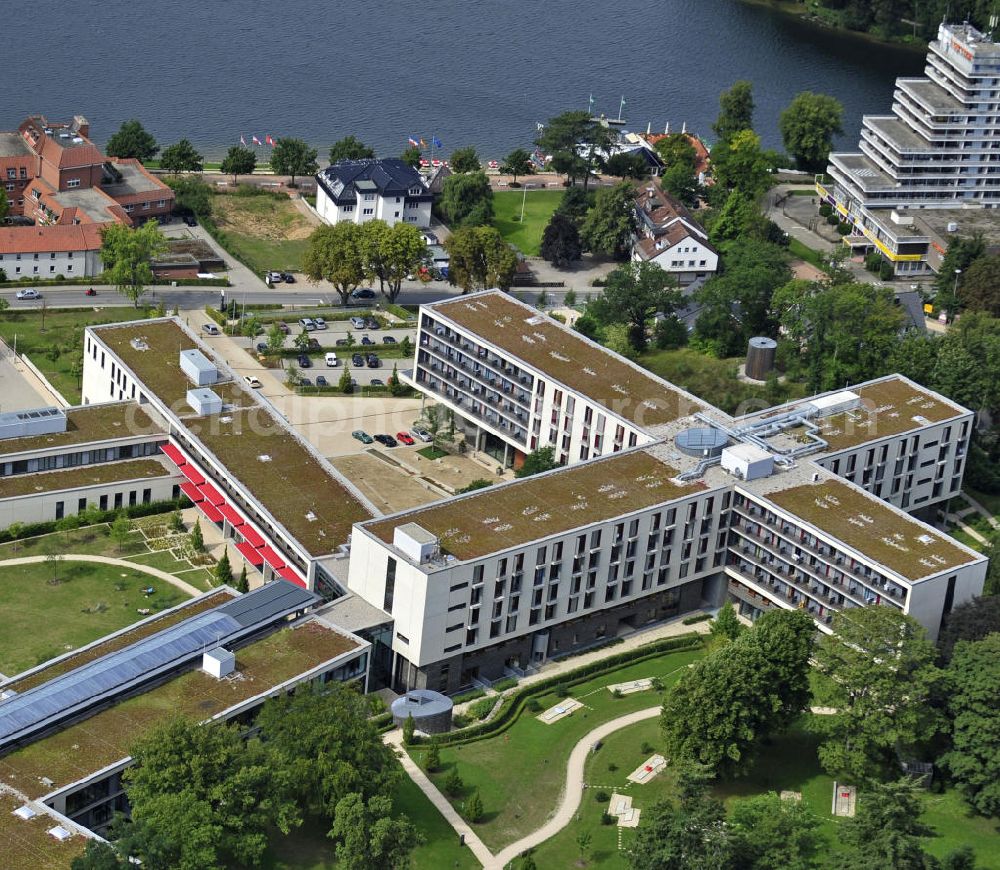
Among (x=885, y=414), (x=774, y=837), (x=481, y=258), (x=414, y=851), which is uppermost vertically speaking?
(x=885, y=414)

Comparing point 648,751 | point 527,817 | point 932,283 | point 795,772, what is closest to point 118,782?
point 527,817

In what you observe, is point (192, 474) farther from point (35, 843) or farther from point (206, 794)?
point (35, 843)

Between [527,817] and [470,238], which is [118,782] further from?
[470,238]

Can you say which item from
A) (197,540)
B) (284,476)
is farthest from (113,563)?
(284,476)

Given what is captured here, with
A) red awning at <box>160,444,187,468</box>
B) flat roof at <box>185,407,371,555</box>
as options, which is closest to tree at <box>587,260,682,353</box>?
flat roof at <box>185,407,371,555</box>

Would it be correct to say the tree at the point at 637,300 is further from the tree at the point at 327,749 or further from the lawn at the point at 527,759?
the tree at the point at 327,749

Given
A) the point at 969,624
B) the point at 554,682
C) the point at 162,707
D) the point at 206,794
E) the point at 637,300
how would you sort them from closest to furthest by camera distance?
the point at 206,794
the point at 162,707
the point at 969,624
the point at 554,682
the point at 637,300
